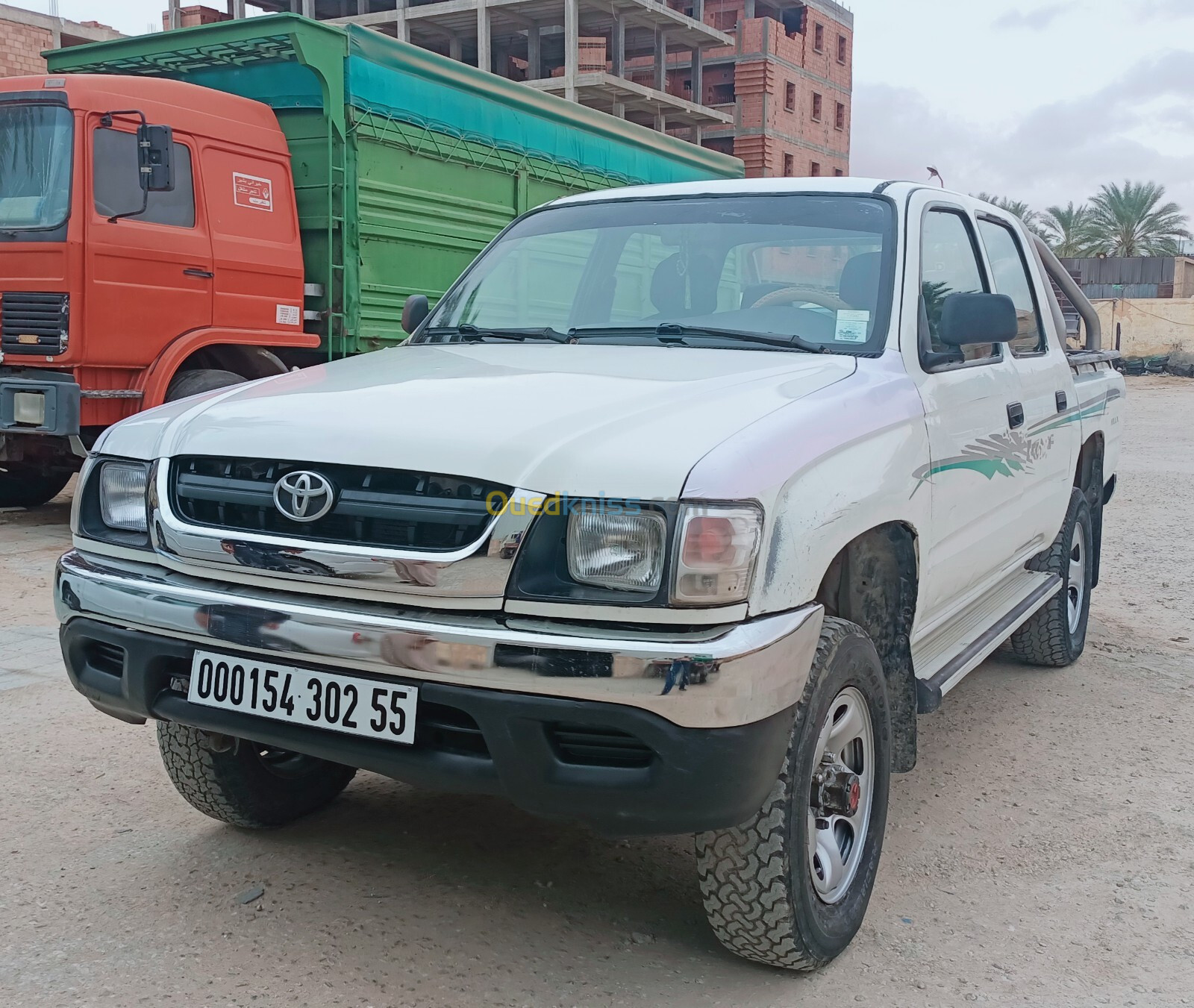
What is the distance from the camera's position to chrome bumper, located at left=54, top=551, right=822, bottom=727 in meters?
2.12

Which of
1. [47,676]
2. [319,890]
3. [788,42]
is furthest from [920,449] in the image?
[788,42]

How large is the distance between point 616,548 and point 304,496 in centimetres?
66

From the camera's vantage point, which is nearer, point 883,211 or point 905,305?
point 905,305

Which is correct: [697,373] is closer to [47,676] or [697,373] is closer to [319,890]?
[319,890]

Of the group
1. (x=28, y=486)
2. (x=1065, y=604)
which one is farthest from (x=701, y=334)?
(x=28, y=486)

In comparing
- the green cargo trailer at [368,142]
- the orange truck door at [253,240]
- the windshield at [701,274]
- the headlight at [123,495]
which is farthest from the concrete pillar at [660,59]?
the headlight at [123,495]

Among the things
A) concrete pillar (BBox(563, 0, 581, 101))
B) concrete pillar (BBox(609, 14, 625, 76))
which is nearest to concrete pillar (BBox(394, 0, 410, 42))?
concrete pillar (BBox(563, 0, 581, 101))

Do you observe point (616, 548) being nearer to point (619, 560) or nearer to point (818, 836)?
point (619, 560)

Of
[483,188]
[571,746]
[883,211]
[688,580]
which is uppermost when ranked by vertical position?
[483,188]

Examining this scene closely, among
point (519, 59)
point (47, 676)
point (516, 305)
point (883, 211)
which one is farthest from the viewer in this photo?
point (519, 59)

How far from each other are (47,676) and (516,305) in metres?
2.45

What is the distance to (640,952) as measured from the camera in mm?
2670

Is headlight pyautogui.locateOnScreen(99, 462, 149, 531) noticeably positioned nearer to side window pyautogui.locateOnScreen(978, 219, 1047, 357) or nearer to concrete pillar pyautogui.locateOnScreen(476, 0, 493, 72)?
side window pyautogui.locateOnScreen(978, 219, 1047, 357)

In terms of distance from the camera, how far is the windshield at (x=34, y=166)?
22.7 ft
